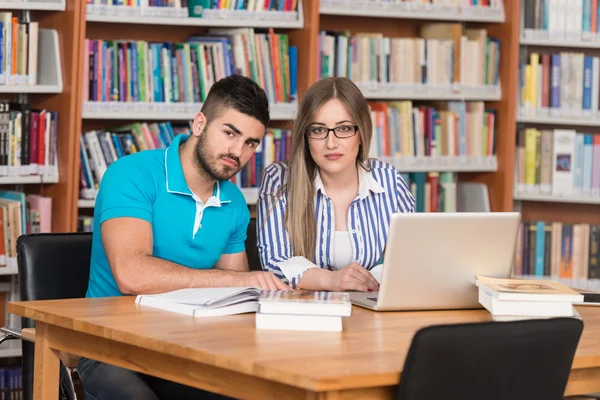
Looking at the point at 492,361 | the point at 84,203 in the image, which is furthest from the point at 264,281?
the point at 84,203

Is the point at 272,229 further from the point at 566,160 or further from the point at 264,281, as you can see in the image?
the point at 566,160

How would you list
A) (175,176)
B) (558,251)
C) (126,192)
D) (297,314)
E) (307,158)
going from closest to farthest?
(297,314), (126,192), (175,176), (307,158), (558,251)

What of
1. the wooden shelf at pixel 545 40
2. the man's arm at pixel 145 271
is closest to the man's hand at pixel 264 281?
the man's arm at pixel 145 271

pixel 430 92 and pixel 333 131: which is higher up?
pixel 430 92

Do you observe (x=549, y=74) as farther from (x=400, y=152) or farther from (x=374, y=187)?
(x=374, y=187)

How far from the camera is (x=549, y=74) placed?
480 centimetres

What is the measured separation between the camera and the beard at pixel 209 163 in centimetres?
279

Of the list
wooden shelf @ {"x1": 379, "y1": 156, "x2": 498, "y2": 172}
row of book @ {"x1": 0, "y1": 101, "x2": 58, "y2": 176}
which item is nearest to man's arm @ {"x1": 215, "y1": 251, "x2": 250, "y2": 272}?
row of book @ {"x1": 0, "y1": 101, "x2": 58, "y2": 176}

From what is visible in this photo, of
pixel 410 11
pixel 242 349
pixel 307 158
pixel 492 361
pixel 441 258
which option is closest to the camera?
pixel 492 361

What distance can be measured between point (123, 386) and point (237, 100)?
2.83ft

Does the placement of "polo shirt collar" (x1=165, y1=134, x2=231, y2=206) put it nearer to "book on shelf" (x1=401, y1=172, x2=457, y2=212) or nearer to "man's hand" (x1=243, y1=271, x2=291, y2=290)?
"man's hand" (x1=243, y1=271, x2=291, y2=290)

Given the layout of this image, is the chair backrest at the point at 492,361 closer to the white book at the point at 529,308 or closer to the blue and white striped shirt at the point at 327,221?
the white book at the point at 529,308

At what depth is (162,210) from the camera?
9.11 ft

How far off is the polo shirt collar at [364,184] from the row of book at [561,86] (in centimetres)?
187
